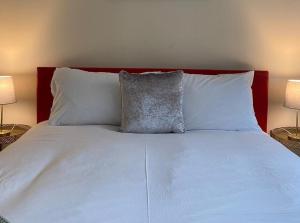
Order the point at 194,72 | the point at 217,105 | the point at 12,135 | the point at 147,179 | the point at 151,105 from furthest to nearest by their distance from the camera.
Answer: the point at 194,72
the point at 12,135
the point at 217,105
the point at 151,105
the point at 147,179

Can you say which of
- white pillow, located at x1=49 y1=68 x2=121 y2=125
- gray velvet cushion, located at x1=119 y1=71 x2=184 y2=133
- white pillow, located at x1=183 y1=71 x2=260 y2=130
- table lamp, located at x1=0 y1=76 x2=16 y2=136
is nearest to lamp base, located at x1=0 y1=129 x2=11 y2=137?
table lamp, located at x1=0 y1=76 x2=16 y2=136

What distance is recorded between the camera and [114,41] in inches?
104

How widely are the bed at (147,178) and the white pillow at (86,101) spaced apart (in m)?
0.16

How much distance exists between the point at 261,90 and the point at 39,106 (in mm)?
1742

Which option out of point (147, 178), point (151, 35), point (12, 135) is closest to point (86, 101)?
point (12, 135)

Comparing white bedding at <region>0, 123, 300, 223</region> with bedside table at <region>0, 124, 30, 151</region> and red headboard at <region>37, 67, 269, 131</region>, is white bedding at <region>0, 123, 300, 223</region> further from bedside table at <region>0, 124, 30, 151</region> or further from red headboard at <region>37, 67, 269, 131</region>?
red headboard at <region>37, 67, 269, 131</region>

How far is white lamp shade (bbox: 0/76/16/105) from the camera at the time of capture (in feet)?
7.99

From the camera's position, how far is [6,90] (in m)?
2.46

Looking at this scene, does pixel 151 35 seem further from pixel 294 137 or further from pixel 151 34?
pixel 294 137

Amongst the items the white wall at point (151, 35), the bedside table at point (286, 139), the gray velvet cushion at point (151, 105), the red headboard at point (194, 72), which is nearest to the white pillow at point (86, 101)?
the gray velvet cushion at point (151, 105)

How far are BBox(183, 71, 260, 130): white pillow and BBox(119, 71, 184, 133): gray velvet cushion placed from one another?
0.35 feet

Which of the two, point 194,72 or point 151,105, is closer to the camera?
point 151,105

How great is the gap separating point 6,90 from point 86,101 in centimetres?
67

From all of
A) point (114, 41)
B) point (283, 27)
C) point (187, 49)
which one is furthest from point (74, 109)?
point (283, 27)
